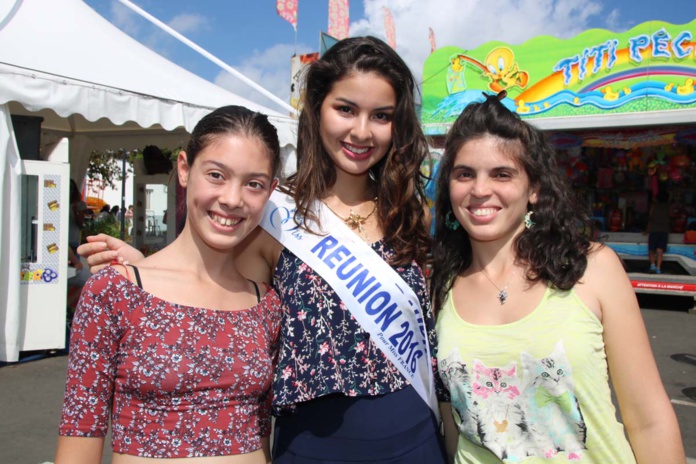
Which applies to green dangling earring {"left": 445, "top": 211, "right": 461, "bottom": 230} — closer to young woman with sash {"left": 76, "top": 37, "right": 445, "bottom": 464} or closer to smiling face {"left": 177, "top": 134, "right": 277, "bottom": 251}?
young woman with sash {"left": 76, "top": 37, "right": 445, "bottom": 464}

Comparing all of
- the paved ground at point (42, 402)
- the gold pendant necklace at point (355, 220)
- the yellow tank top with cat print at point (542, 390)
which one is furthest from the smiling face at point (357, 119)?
the paved ground at point (42, 402)

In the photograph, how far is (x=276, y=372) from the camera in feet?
5.38

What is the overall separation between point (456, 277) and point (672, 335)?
248 inches

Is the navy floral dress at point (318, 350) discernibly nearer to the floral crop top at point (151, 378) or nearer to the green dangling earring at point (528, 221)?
the floral crop top at point (151, 378)

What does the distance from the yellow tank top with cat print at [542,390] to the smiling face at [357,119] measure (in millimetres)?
674

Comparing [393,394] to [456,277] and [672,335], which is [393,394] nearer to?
[456,277]

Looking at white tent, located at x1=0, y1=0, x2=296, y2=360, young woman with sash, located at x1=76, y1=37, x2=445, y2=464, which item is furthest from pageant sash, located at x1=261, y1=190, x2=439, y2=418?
white tent, located at x1=0, y1=0, x2=296, y2=360

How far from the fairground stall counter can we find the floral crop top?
6.31 metres

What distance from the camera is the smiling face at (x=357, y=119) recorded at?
1.79 m

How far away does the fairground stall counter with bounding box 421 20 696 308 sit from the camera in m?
8.07

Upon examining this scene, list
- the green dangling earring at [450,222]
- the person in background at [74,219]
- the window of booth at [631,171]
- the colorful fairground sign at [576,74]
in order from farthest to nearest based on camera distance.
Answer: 1. the window of booth at [631,171]
2. the colorful fairground sign at [576,74]
3. the person in background at [74,219]
4. the green dangling earring at [450,222]

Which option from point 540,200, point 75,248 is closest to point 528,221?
point 540,200

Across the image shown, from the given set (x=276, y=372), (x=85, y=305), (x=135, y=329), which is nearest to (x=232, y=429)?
(x=276, y=372)

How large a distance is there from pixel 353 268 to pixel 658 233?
9109mm
